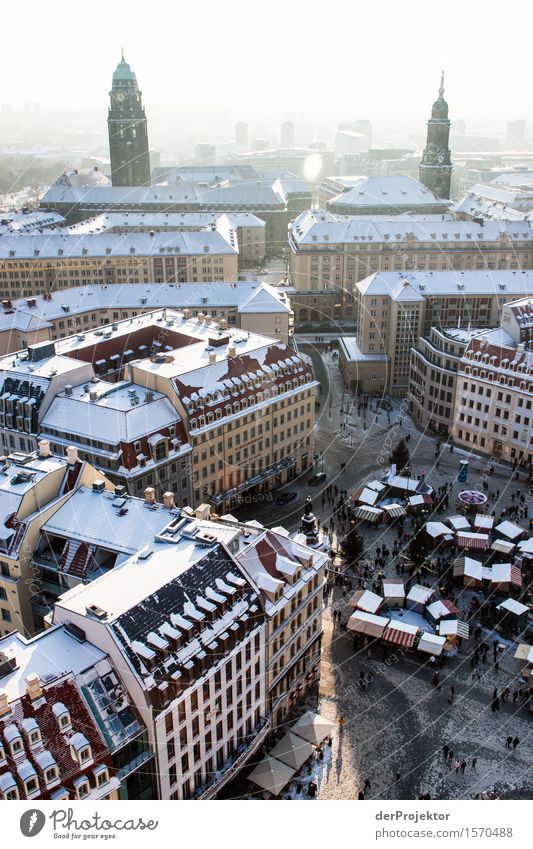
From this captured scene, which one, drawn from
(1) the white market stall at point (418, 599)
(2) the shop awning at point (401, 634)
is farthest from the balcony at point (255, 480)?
(2) the shop awning at point (401, 634)

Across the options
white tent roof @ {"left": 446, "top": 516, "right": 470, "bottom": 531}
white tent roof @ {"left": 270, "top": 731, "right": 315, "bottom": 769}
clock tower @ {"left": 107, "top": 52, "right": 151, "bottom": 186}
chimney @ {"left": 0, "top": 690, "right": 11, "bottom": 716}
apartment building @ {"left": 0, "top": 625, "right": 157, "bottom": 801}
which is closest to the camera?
apartment building @ {"left": 0, "top": 625, "right": 157, "bottom": 801}

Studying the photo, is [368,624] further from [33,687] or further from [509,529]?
[33,687]

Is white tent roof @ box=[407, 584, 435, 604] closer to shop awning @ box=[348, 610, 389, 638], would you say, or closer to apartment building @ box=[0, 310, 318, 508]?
shop awning @ box=[348, 610, 389, 638]

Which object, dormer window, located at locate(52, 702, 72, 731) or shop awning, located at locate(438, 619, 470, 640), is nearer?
dormer window, located at locate(52, 702, 72, 731)

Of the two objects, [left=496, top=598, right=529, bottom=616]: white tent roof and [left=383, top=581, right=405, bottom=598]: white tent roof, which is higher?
[left=383, top=581, right=405, bottom=598]: white tent roof

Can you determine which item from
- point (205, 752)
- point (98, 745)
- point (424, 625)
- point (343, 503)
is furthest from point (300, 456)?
point (98, 745)

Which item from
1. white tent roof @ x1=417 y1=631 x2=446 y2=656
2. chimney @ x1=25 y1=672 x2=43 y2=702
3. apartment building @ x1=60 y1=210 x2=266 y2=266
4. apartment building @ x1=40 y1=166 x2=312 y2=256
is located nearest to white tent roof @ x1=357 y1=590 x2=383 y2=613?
white tent roof @ x1=417 y1=631 x2=446 y2=656

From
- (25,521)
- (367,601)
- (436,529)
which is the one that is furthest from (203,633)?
(436,529)

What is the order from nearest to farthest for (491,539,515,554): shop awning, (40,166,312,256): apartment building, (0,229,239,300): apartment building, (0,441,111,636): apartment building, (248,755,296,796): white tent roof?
1. (248,755,296,796): white tent roof
2. (0,441,111,636): apartment building
3. (491,539,515,554): shop awning
4. (0,229,239,300): apartment building
5. (40,166,312,256): apartment building
